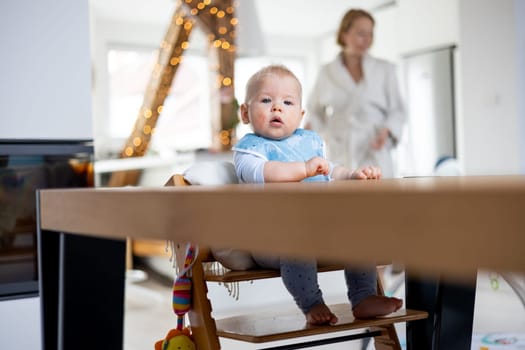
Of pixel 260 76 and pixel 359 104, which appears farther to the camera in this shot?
pixel 359 104

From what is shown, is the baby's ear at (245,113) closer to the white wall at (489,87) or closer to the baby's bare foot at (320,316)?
the baby's bare foot at (320,316)

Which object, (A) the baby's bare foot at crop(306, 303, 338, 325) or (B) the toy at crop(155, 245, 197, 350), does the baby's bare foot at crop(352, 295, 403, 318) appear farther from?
(B) the toy at crop(155, 245, 197, 350)

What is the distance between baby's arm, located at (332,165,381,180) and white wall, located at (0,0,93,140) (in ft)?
3.02

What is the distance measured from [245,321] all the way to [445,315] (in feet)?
1.34

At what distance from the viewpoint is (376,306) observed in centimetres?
144

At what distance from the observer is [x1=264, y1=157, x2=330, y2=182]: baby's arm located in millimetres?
1230

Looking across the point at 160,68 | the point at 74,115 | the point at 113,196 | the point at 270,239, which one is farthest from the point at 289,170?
the point at 160,68

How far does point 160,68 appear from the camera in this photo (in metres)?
5.07

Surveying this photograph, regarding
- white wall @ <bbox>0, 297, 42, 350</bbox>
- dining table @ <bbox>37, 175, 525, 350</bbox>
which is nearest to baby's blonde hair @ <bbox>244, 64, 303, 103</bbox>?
dining table @ <bbox>37, 175, 525, 350</bbox>

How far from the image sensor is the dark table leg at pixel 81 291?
3.43ft

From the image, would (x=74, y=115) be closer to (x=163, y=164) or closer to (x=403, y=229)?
(x=403, y=229)

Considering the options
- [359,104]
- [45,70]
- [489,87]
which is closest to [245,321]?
[45,70]

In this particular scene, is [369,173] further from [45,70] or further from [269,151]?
[45,70]

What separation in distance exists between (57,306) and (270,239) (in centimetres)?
72
